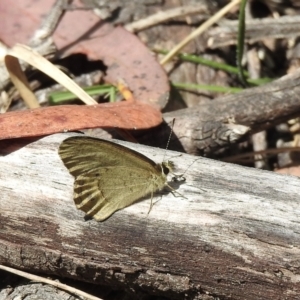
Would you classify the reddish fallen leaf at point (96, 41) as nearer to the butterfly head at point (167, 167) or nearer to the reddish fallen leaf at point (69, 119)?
the reddish fallen leaf at point (69, 119)

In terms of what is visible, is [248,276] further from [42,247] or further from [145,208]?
[42,247]

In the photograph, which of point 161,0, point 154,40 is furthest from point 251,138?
point 161,0

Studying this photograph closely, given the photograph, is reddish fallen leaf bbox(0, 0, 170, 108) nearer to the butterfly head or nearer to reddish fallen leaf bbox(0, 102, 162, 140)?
reddish fallen leaf bbox(0, 102, 162, 140)

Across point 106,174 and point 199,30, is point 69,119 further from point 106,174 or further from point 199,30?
point 199,30

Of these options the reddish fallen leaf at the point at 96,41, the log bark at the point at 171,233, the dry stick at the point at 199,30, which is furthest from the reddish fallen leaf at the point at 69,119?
the dry stick at the point at 199,30

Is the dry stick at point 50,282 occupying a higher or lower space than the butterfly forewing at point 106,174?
lower

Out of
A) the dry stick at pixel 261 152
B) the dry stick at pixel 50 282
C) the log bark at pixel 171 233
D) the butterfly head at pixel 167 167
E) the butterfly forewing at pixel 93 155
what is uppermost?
the butterfly forewing at pixel 93 155

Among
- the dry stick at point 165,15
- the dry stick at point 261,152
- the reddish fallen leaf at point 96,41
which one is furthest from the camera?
the dry stick at point 165,15
